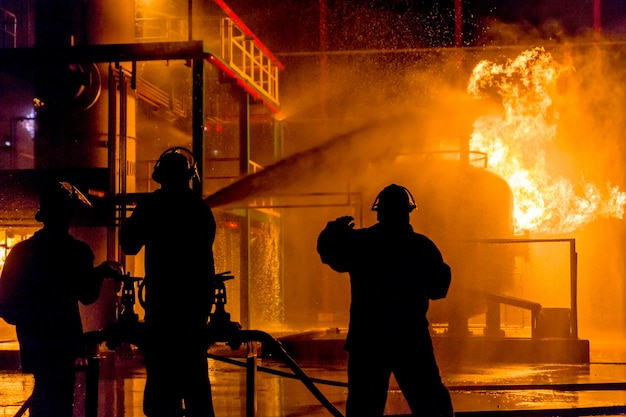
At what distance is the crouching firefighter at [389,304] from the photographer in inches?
178

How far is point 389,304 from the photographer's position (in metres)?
4.65

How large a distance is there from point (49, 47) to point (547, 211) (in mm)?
13459

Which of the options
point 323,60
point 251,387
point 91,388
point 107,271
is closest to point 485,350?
point 251,387

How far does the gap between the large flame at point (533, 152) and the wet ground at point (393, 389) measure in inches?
340

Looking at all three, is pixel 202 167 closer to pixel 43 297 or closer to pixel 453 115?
pixel 453 115

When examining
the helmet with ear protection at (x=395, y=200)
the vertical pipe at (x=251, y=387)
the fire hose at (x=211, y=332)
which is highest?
the helmet with ear protection at (x=395, y=200)

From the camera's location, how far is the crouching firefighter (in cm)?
451

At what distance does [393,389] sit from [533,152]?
14.1m

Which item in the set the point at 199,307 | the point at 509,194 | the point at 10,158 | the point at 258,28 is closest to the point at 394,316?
the point at 199,307

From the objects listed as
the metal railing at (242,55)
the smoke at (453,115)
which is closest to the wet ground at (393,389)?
the smoke at (453,115)

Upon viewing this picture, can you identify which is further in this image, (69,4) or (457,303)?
(69,4)

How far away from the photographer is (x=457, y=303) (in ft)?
45.9

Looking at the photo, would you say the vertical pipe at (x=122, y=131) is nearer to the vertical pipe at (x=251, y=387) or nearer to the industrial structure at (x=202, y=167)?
the industrial structure at (x=202, y=167)

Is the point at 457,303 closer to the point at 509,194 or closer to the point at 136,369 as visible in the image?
the point at 509,194
